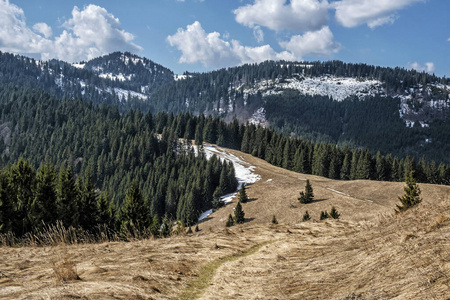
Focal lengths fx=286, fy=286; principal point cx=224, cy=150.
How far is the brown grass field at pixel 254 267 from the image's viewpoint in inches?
211

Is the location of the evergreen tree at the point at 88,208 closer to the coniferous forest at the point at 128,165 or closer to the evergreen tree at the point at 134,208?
the coniferous forest at the point at 128,165

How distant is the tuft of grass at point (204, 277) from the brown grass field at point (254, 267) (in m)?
0.02

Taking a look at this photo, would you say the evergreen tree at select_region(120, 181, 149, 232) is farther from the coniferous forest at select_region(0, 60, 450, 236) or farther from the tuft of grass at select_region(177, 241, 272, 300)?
the tuft of grass at select_region(177, 241, 272, 300)

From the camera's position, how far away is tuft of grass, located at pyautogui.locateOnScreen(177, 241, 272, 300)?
6465 mm

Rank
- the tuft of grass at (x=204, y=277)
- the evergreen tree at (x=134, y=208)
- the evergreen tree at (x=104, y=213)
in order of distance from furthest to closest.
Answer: the evergreen tree at (x=104, y=213), the evergreen tree at (x=134, y=208), the tuft of grass at (x=204, y=277)

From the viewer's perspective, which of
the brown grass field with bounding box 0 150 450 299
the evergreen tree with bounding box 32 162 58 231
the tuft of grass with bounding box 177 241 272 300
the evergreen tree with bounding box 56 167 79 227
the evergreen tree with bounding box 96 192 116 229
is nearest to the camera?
the brown grass field with bounding box 0 150 450 299

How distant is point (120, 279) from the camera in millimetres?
6500

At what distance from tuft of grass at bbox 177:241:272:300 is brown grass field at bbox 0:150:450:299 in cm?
2

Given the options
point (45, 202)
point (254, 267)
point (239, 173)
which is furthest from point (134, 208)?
point (239, 173)

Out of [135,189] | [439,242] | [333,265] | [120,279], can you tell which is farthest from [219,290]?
[135,189]

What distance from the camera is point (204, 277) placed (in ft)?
25.0

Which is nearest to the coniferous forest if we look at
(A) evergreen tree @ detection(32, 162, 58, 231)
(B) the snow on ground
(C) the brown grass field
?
(A) evergreen tree @ detection(32, 162, 58, 231)

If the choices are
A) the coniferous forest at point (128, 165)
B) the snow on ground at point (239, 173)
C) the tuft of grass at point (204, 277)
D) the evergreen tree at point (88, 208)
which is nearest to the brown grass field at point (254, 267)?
the tuft of grass at point (204, 277)

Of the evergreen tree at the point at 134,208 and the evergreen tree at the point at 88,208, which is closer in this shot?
the evergreen tree at the point at 134,208
